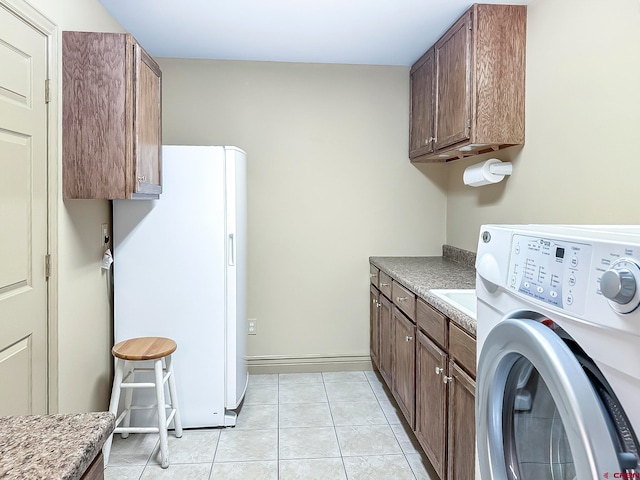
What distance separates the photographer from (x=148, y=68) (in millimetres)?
2424

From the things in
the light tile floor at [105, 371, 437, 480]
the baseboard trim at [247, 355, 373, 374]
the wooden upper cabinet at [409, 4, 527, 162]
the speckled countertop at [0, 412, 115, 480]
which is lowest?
the light tile floor at [105, 371, 437, 480]

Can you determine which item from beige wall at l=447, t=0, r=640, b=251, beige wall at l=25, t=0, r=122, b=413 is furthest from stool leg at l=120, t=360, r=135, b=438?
beige wall at l=447, t=0, r=640, b=251

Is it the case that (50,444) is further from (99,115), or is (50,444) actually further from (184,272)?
(184,272)

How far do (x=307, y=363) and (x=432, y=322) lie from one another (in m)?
1.80

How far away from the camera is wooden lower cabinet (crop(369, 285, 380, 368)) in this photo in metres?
3.44

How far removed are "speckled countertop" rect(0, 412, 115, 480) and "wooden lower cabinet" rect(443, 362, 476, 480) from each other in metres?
1.25

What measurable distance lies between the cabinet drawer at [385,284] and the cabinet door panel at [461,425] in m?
1.17

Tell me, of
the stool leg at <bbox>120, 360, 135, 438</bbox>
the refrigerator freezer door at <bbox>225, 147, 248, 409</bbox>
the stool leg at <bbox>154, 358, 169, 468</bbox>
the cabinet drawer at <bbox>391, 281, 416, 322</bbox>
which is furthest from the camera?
the refrigerator freezer door at <bbox>225, 147, 248, 409</bbox>

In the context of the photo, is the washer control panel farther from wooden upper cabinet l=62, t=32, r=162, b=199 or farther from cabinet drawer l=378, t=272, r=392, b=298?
cabinet drawer l=378, t=272, r=392, b=298

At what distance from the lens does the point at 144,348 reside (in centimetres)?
245

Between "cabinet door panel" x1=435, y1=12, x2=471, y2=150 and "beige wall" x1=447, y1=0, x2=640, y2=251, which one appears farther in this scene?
"cabinet door panel" x1=435, y1=12, x2=471, y2=150

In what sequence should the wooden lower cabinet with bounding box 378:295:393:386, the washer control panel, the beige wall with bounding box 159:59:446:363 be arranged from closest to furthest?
the washer control panel → the wooden lower cabinet with bounding box 378:295:393:386 → the beige wall with bounding box 159:59:446:363

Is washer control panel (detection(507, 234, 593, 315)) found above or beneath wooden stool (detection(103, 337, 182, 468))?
above

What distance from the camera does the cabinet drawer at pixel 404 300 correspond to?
247cm
